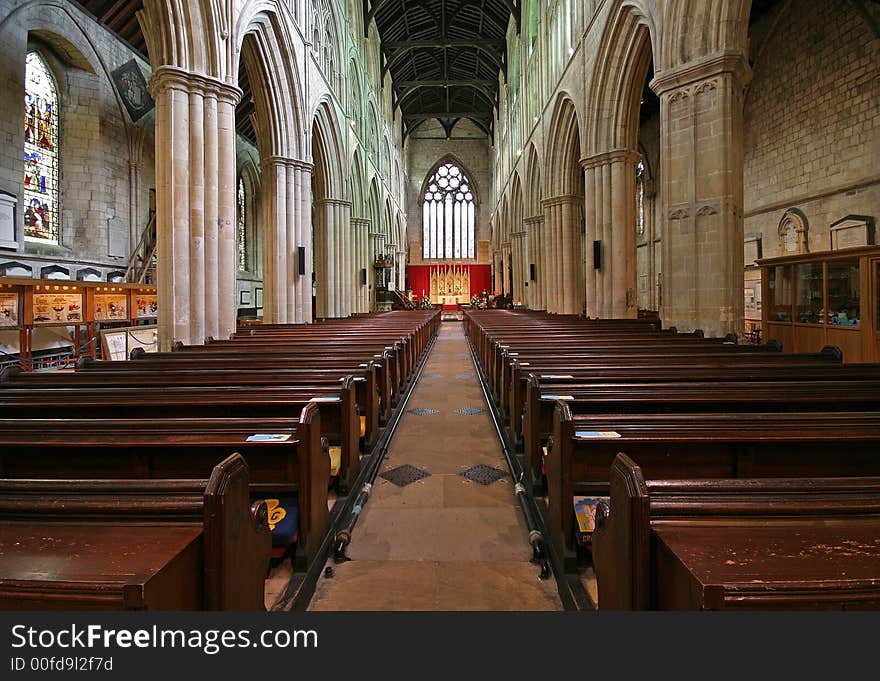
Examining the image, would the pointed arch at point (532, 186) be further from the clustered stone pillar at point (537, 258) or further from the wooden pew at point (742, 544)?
the wooden pew at point (742, 544)

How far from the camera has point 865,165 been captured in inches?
424

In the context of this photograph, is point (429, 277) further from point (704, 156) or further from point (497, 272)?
point (704, 156)

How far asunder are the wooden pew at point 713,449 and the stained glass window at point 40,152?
14.6m

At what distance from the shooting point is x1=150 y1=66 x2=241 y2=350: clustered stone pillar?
23.4ft

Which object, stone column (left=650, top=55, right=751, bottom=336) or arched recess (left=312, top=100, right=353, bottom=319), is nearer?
stone column (left=650, top=55, right=751, bottom=336)

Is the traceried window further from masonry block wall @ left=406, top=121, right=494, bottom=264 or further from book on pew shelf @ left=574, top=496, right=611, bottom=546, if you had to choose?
book on pew shelf @ left=574, top=496, right=611, bottom=546

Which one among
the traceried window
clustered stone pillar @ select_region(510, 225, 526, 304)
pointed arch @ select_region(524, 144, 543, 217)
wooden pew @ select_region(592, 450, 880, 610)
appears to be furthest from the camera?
clustered stone pillar @ select_region(510, 225, 526, 304)

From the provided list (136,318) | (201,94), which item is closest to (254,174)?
(136,318)

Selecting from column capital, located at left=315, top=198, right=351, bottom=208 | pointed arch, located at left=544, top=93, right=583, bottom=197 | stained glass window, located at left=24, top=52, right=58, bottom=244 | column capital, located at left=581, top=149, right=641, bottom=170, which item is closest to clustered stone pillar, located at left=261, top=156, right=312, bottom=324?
column capital, located at left=315, top=198, right=351, bottom=208

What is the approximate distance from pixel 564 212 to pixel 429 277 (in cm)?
1968

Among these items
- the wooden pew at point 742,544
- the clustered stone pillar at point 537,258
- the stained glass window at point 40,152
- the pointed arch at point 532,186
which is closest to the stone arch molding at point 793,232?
the clustered stone pillar at point 537,258

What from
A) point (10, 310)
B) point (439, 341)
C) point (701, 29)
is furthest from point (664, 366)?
point (439, 341)

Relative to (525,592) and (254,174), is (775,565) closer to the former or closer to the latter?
(525,592)

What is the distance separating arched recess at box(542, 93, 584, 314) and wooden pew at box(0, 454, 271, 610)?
14464 millimetres
